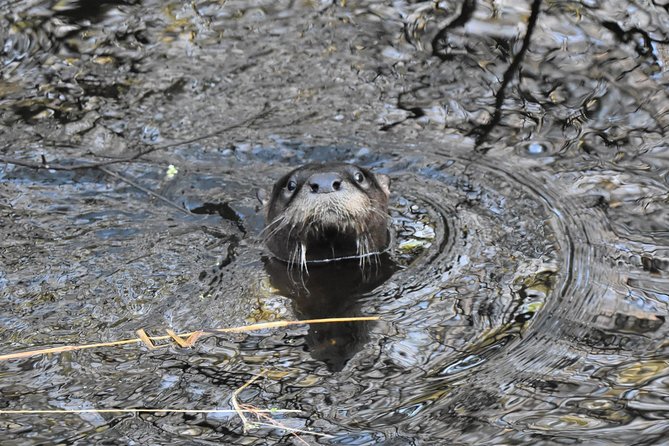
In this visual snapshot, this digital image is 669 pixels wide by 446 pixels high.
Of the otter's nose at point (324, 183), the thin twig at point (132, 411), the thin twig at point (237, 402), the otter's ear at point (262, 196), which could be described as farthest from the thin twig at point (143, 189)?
the thin twig at point (132, 411)

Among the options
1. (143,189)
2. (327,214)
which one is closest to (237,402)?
(327,214)

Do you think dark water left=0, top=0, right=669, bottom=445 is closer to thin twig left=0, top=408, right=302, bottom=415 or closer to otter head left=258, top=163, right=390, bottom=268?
thin twig left=0, top=408, right=302, bottom=415

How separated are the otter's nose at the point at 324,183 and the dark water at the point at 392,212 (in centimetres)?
62

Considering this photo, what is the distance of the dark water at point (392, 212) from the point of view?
4238 mm

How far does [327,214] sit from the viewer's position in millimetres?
5254

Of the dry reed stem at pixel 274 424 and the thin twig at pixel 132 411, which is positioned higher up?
the dry reed stem at pixel 274 424

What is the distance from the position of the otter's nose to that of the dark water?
0.62 m

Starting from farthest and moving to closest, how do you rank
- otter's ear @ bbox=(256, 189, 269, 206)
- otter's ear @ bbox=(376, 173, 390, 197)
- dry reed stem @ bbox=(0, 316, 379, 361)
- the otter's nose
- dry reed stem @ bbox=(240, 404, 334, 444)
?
1. otter's ear @ bbox=(256, 189, 269, 206)
2. otter's ear @ bbox=(376, 173, 390, 197)
3. the otter's nose
4. dry reed stem @ bbox=(0, 316, 379, 361)
5. dry reed stem @ bbox=(240, 404, 334, 444)

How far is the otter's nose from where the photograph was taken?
5.21 metres

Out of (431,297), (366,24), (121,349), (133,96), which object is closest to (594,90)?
(366,24)

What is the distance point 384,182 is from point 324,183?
0.99 m

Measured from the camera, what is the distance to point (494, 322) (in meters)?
4.85

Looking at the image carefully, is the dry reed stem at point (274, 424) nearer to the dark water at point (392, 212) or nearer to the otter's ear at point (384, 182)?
the dark water at point (392, 212)

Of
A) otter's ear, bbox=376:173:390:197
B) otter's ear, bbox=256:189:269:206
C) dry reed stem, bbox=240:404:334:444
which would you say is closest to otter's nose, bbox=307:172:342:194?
otter's ear, bbox=376:173:390:197
